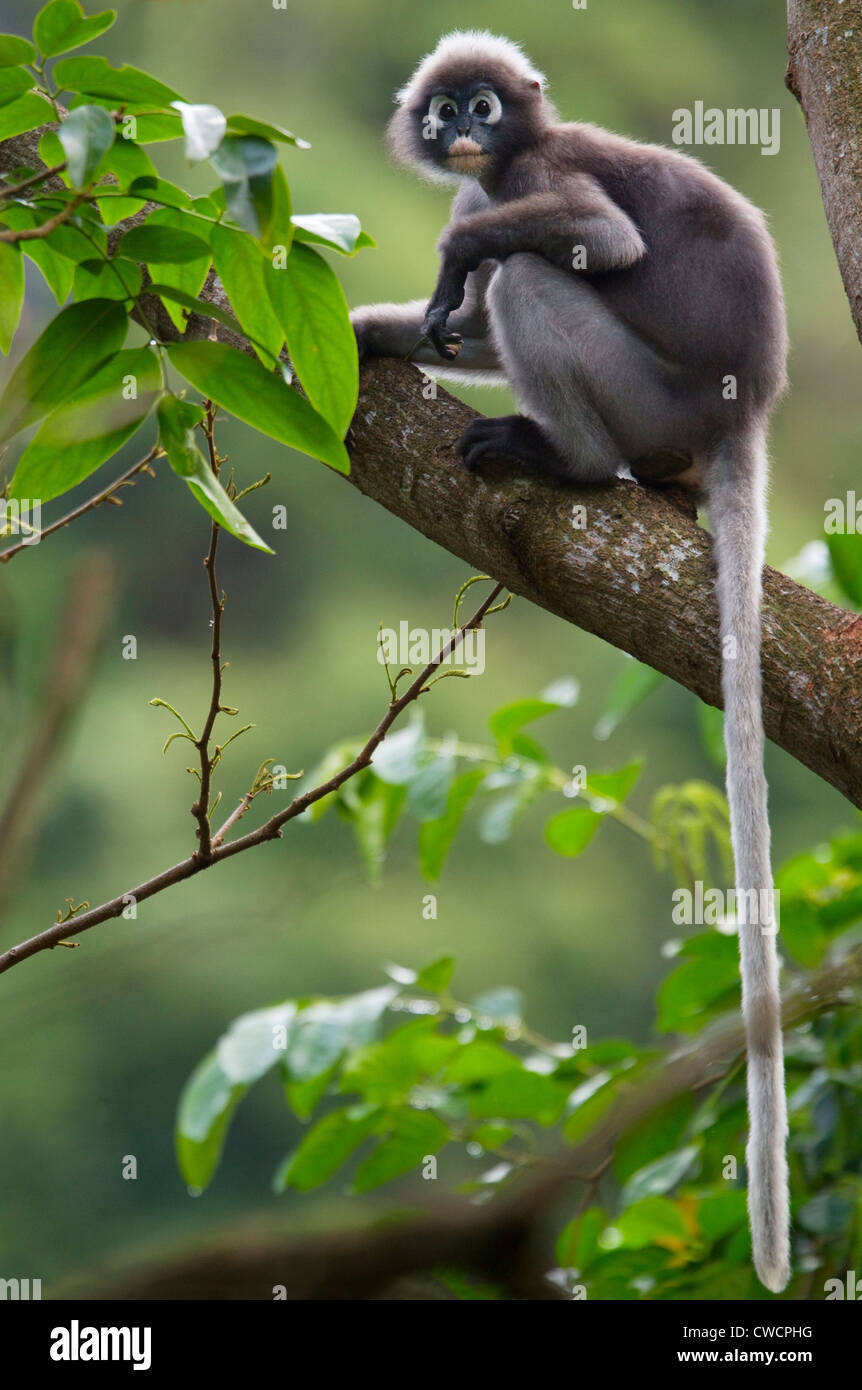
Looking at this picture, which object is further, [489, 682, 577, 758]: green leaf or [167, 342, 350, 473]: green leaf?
[489, 682, 577, 758]: green leaf

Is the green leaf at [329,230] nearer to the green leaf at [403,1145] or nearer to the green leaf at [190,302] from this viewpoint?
the green leaf at [190,302]

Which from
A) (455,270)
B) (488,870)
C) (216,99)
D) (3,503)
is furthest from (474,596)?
(3,503)

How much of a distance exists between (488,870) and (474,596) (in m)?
2.22

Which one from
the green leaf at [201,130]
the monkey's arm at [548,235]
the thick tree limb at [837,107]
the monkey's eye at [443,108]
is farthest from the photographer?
the monkey's eye at [443,108]

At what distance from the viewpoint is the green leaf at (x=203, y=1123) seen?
2277mm

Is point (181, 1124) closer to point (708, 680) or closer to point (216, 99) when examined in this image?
point (708, 680)

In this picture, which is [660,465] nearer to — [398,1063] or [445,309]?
[445,309]

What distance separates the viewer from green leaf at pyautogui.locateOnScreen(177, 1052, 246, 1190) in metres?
2.28

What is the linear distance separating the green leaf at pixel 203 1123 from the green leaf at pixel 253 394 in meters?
1.42

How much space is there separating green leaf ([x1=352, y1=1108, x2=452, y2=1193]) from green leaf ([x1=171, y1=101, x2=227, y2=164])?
1.73 metres

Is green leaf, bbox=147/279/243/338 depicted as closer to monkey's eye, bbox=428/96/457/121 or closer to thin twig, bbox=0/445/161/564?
thin twig, bbox=0/445/161/564

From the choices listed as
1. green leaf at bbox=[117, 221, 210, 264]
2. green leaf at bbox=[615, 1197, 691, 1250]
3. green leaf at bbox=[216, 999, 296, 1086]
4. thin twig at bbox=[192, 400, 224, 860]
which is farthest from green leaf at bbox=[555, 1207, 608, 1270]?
green leaf at bbox=[117, 221, 210, 264]

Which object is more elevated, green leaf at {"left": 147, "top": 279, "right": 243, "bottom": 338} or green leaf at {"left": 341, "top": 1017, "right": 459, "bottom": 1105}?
green leaf at {"left": 147, "top": 279, "right": 243, "bottom": 338}

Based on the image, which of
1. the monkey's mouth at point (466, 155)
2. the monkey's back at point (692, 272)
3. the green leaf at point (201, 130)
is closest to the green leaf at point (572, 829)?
the monkey's back at point (692, 272)
